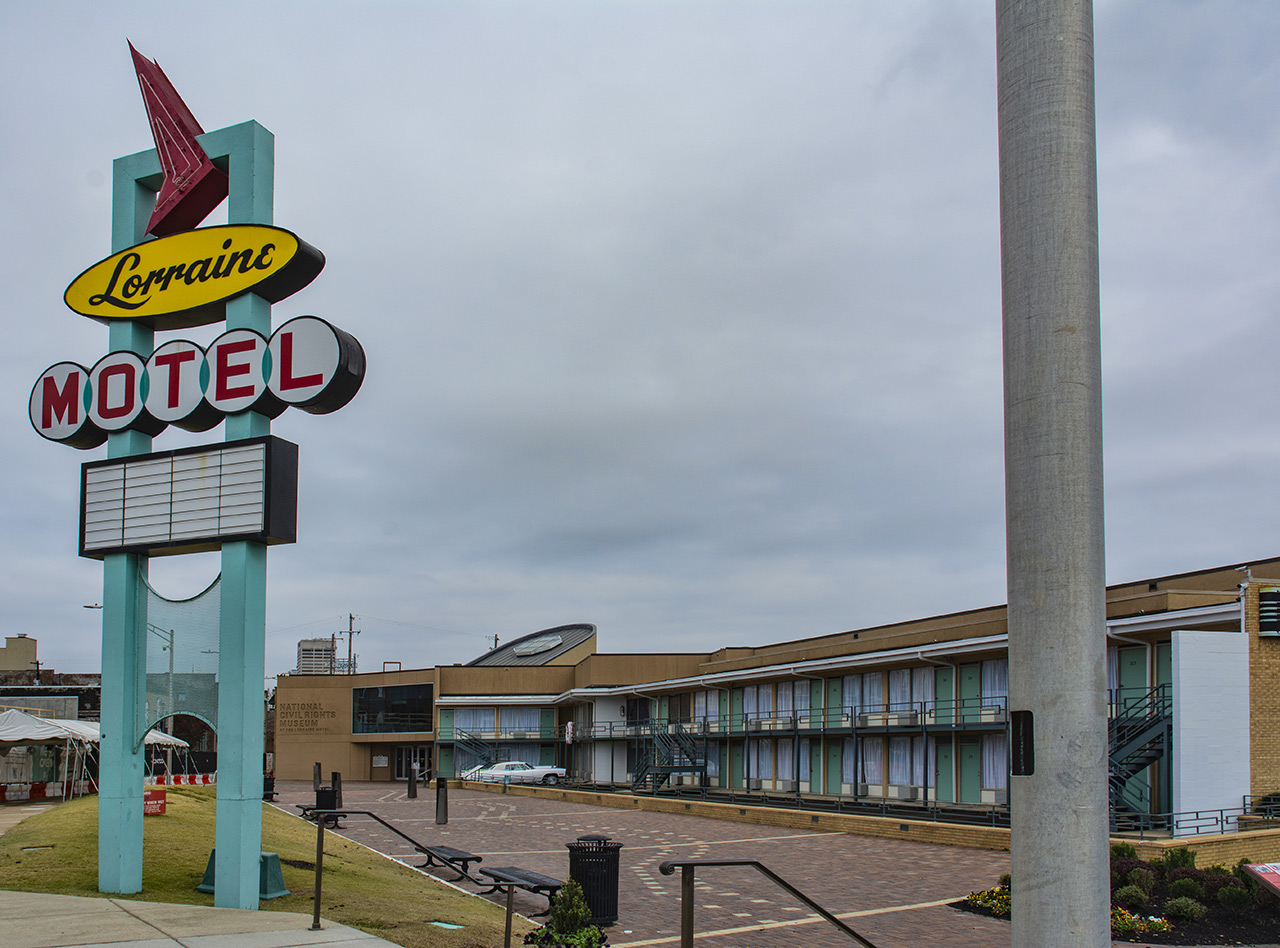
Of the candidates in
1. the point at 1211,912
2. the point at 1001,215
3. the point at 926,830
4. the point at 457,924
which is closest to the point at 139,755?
the point at 457,924

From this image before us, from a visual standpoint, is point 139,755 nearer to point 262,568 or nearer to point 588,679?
point 262,568

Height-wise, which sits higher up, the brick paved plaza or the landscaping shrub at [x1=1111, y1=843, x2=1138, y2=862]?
the landscaping shrub at [x1=1111, y1=843, x2=1138, y2=862]

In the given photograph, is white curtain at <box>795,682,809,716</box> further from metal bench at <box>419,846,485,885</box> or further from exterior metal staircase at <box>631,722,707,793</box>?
metal bench at <box>419,846,485,885</box>

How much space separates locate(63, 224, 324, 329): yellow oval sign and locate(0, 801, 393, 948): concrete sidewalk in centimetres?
708

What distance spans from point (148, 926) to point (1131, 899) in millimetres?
12454

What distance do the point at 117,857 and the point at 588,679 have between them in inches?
1870

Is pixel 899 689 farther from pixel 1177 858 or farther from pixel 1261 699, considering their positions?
pixel 1177 858

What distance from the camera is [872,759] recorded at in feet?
117

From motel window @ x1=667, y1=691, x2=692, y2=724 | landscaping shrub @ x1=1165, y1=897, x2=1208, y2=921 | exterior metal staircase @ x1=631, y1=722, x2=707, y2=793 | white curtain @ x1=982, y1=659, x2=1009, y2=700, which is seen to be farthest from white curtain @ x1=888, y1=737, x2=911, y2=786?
landscaping shrub @ x1=1165, y1=897, x2=1208, y2=921

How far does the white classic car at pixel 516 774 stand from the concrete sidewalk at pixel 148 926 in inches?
1696

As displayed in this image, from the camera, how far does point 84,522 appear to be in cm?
1429

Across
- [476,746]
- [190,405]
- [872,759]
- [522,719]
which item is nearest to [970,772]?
[872,759]

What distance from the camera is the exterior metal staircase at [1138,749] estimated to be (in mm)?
24000

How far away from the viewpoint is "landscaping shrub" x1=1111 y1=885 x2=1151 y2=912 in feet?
49.6
